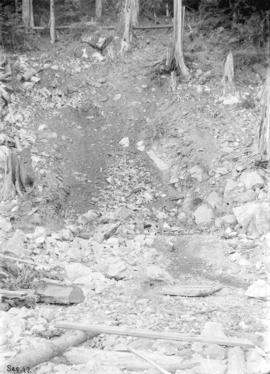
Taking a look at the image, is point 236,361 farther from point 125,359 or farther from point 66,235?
point 66,235

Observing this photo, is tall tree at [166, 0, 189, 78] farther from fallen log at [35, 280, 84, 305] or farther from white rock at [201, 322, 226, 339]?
white rock at [201, 322, 226, 339]

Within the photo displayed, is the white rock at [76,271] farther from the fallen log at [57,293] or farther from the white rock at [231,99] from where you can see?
the white rock at [231,99]

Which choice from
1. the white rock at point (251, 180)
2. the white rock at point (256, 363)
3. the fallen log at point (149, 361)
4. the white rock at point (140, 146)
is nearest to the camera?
the fallen log at point (149, 361)

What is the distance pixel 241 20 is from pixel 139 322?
9.00 meters

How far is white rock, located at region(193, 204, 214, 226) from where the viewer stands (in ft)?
26.5

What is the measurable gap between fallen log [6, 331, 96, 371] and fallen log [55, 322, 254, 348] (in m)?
0.08

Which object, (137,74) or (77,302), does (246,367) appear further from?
(137,74)

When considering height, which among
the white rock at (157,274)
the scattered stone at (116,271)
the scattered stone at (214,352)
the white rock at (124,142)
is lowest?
the white rock at (157,274)

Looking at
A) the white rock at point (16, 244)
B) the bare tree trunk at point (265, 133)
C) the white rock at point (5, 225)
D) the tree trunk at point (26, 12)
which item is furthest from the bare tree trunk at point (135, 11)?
the white rock at point (16, 244)

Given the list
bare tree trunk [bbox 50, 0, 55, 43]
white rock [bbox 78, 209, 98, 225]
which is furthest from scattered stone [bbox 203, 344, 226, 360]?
bare tree trunk [bbox 50, 0, 55, 43]

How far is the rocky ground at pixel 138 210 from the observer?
4.88 metres

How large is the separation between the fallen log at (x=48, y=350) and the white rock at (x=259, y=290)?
211 cm

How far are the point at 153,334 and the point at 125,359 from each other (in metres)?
0.51

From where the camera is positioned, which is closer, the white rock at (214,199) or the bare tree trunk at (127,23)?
the white rock at (214,199)
